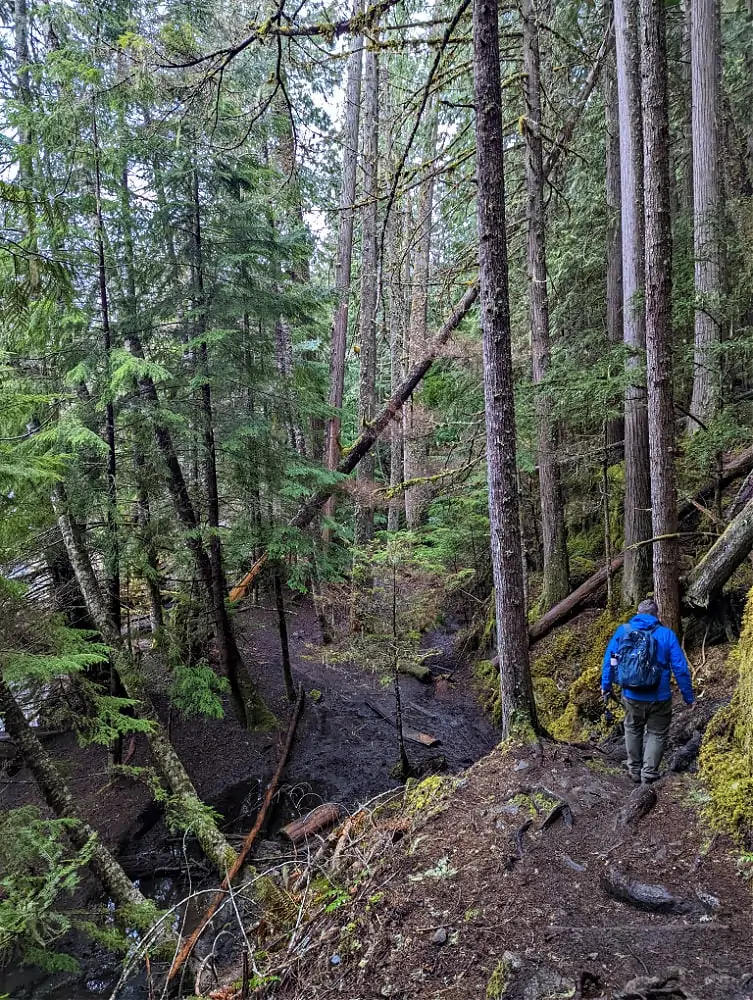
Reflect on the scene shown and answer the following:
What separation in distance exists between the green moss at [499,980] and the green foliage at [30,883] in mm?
3543

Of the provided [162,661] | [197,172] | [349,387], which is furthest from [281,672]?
[349,387]

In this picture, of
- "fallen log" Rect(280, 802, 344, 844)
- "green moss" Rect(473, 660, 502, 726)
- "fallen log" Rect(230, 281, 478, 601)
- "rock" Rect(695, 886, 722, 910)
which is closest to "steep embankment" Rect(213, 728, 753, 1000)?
"rock" Rect(695, 886, 722, 910)

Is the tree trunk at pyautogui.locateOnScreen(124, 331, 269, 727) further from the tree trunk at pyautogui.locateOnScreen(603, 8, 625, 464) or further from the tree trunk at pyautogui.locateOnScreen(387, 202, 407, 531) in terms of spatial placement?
the tree trunk at pyautogui.locateOnScreen(603, 8, 625, 464)

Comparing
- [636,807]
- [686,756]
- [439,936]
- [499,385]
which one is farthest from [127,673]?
[686,756]

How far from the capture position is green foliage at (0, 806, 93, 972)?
426 centimetres

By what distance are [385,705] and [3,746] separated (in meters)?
7.31

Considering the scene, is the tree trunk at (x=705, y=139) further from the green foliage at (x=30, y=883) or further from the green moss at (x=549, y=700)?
the green foliage at (x=30, y=883)

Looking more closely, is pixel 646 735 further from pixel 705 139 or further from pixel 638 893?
pixel 705 139

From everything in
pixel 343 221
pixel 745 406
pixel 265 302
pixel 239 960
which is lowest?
pixel 239 960

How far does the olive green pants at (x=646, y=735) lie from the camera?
5.16m

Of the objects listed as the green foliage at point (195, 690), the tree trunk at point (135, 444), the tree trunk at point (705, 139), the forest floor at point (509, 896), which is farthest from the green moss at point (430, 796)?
the tree trunk at point (705, 139)

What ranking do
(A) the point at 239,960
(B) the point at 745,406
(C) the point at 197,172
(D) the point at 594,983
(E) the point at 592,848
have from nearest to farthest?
(D) the point at 594,983 → (E) the point at 592,848 → (A) the point at 239,960 → (B) the point at 745,406 → (C) the point at 197,172

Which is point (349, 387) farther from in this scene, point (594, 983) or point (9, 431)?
point (594, 983)

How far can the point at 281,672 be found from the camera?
42.8 feet
